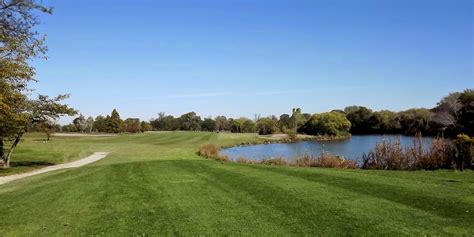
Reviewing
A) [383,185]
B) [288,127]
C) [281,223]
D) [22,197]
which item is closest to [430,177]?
[383,185]

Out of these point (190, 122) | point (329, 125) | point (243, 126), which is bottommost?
point (329, 125)

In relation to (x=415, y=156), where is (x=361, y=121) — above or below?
above

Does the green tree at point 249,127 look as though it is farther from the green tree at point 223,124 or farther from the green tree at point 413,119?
the green tree at point 413,119

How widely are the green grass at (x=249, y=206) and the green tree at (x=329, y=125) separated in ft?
317

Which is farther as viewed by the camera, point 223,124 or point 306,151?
point 223,124

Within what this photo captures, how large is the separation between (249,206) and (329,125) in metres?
104

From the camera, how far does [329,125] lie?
11288cm

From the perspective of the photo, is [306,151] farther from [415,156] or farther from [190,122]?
[190,122]

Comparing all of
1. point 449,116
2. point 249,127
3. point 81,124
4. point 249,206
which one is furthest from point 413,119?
point 249,206

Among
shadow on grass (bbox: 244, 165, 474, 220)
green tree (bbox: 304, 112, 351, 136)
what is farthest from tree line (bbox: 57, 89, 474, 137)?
shadow on grass (bbox: 244, 165, 474, 220)

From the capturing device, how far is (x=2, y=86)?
16906mm

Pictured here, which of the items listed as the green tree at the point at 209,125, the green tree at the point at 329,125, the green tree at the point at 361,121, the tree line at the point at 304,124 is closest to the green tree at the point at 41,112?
the tree line at the point at 304,124

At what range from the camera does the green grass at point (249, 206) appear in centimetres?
899

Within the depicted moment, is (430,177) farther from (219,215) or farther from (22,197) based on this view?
(22,197)
